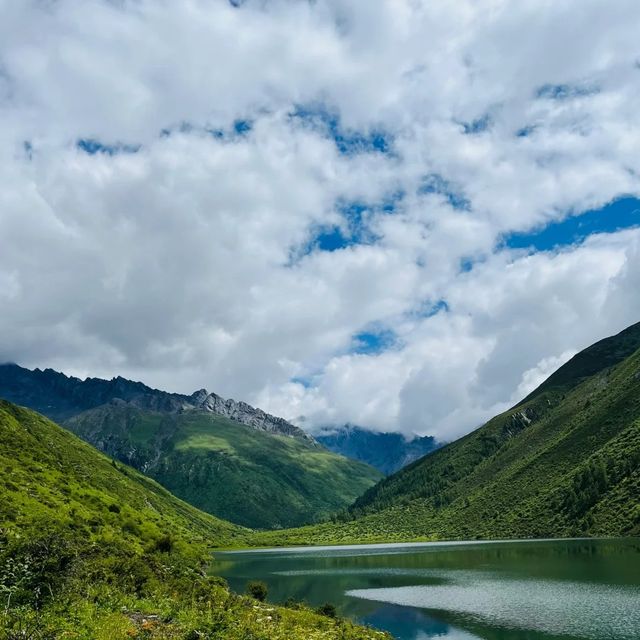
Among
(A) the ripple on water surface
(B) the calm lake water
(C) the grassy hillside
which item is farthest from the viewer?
(B) the calm lake water

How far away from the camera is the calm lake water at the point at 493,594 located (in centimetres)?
6231

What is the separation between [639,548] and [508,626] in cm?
9329

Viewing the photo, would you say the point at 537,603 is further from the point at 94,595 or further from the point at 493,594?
the point at 94,595

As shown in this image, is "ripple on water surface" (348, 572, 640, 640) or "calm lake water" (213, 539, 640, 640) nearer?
"ripple on water surface" (348, 572, 640, 640)

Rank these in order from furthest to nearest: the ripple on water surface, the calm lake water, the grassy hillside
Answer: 1. the calm lake water
2. the ripple on water surface
3. the grassy hillside

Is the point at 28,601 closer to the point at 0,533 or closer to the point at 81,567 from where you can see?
the point at 81,567

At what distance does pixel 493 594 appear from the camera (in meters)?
85.9

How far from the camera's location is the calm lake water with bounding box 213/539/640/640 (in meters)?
62.3

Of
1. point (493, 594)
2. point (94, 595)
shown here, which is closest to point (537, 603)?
point (493, 594)

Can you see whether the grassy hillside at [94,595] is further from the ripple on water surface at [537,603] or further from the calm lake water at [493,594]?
the ripple on water surface at [537,603]

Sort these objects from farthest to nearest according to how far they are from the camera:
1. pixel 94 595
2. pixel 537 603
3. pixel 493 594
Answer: pixel 493 594 < pixel 537 603 < pixel 94 595

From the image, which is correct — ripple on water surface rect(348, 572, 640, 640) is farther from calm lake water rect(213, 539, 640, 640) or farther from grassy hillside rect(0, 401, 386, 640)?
grassy hillside rect(0, 401, 386, 640)

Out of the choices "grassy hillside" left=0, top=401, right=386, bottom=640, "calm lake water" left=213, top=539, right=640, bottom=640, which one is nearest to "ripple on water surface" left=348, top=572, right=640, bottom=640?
"calm lake water" left=213, top=539, right=640, bottom=640

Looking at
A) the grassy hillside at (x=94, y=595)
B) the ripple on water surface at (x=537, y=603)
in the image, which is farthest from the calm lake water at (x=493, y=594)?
the grassy hillside at (x=94, y=595)
